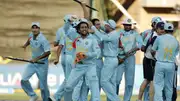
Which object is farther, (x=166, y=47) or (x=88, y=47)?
(x=166, y=47)

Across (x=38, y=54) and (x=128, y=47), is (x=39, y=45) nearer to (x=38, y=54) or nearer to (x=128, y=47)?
(x=38, y=54)

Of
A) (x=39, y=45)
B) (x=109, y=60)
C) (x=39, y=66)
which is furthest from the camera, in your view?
(x=39, y=66)

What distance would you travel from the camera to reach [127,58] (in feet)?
61.8

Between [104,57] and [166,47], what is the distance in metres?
1.91

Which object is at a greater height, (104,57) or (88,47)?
(88,47)

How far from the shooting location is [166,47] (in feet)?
54.2

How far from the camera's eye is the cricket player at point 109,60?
17609 millimetres

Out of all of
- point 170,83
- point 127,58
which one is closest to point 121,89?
point 127,58

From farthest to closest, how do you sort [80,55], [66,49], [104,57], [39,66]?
[39,66] < [66,49] < [104,57] < [80,55]

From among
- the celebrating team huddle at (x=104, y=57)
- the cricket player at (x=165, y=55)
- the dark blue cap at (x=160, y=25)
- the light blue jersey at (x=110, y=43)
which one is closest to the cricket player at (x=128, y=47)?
the celebrating team huddle at (x=104, y=57)

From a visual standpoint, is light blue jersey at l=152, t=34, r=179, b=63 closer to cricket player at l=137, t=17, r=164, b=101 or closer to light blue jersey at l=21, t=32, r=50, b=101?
cricket player at l=137, t=17, r=164, b=101

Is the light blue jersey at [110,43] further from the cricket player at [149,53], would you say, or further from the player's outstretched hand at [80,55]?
the player's outstretched hand at [80,55]

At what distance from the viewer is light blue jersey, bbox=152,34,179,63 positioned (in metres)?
16.5

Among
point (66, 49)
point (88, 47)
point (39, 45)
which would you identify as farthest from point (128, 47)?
point (88, 47)
